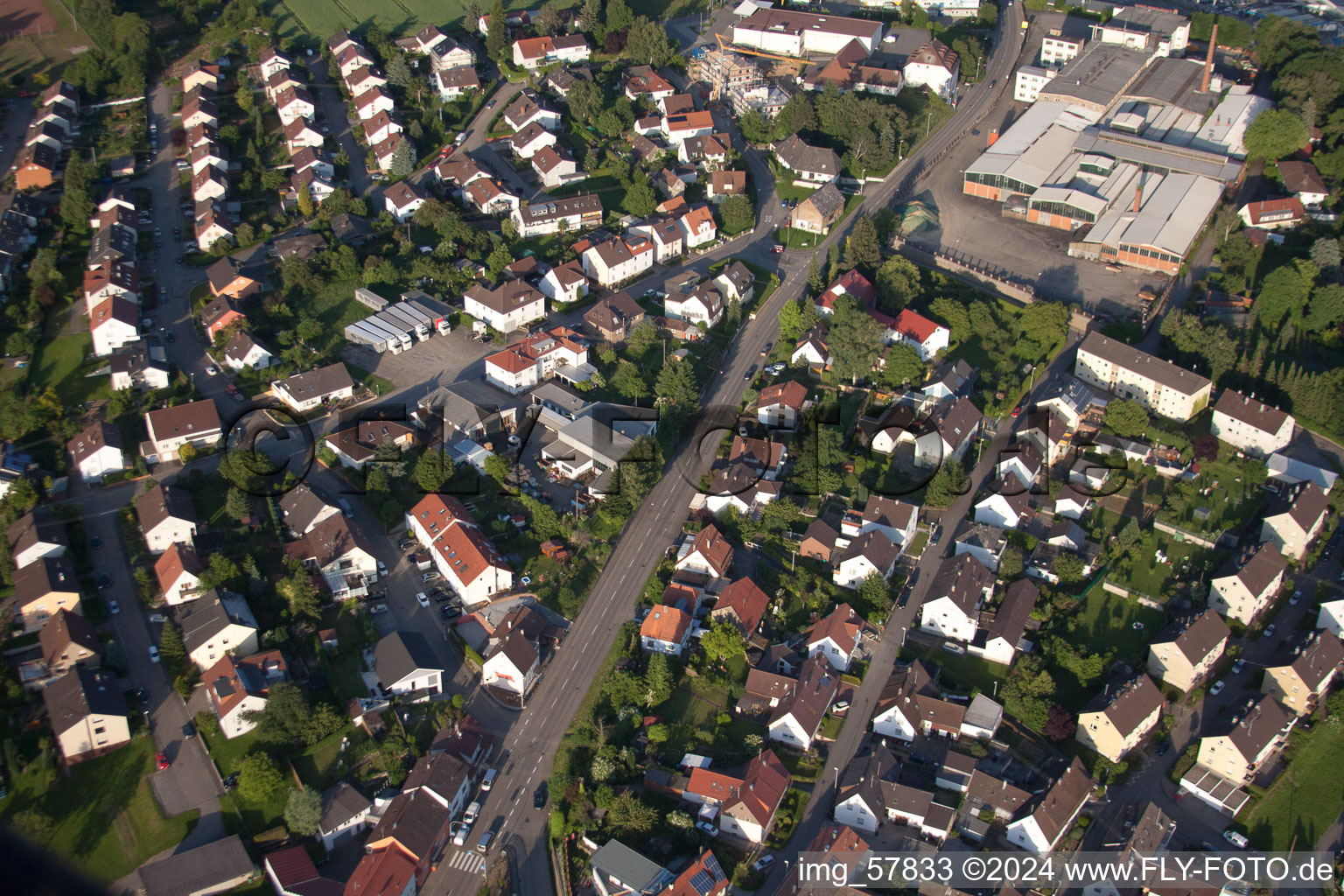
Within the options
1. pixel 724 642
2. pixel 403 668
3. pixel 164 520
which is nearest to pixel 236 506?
pixel 164 520

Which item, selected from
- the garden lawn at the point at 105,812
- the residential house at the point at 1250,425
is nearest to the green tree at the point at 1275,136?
the residential house at the point at 1250,425

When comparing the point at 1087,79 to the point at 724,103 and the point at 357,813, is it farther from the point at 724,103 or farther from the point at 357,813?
the point at 357,813

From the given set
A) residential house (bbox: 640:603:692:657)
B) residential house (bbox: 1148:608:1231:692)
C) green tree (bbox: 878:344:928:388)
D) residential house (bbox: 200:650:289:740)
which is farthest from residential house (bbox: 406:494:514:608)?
residential house (bbox: 1148:608:1231:692)

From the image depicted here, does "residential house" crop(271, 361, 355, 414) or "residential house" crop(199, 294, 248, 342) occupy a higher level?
"residential house" crop(199, 294, 248, 342)

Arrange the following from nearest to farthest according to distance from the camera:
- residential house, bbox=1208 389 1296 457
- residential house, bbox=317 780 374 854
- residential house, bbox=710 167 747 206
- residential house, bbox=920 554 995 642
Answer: residential house, bbox=317 780 374 854 < residential house, bbox=920 554 995 642 < residential house, bbox=1208 389 1296 457 < residential house, bbox=710 167 747 206

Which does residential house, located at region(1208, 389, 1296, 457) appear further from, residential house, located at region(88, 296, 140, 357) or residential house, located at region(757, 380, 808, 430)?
residential house, located at region(88, 296, 140, 357)

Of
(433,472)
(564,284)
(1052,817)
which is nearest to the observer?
(1052,817)

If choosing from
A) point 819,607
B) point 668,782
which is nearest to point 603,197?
point 819,607

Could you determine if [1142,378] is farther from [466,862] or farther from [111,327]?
[111,327]
